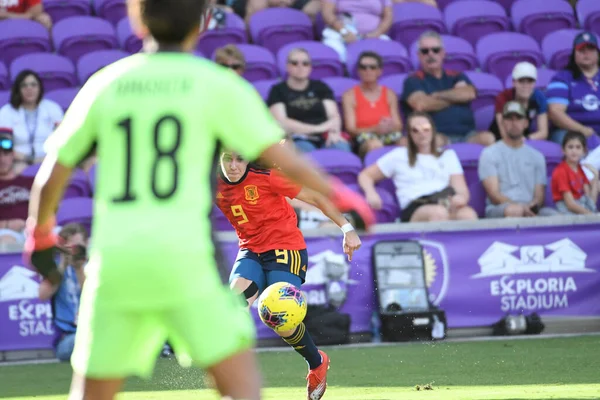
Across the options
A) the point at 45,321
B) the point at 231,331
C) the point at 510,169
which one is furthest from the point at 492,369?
the point at 231,331

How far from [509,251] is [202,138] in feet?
27.5

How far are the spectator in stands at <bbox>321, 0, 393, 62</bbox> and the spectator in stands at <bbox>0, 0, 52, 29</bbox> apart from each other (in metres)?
3.40

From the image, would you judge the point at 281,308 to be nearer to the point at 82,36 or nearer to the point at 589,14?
the point at 82,36

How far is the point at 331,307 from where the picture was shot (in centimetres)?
1156

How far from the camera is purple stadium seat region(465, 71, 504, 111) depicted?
14141 millimetres

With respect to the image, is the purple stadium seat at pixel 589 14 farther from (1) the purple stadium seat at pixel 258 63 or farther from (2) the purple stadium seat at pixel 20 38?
(2) the purple stadium seat at pixel 20 38

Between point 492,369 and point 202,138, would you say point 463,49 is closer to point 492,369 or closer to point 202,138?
point 492,369

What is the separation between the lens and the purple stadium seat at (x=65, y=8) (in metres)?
14.6

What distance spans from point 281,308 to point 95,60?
22.3ft

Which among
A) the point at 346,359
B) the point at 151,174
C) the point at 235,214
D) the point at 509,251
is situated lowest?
the point at 346,359

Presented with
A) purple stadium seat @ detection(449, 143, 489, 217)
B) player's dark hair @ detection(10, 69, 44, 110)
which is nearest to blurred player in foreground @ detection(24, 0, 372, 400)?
player's dark hair @ detection(10, 69, 44, 110)

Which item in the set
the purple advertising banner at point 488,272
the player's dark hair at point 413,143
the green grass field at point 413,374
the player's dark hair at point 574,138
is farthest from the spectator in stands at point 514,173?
the green grass field at point 413,374

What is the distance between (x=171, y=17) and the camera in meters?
3.79

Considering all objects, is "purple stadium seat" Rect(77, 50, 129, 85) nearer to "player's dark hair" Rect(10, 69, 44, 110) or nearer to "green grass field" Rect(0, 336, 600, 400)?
"player's dark hair" Rect(10, 69, 44, 110)
